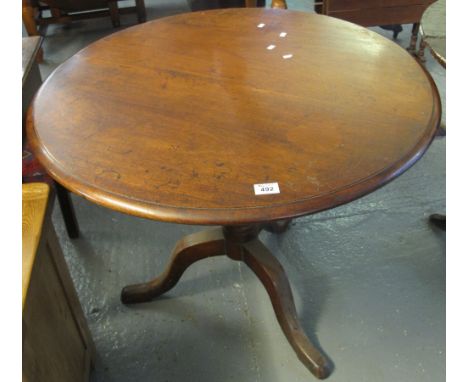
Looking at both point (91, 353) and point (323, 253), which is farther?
point (323, 253)

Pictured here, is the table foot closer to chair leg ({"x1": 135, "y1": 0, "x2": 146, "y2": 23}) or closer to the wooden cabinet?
the wooden cabinet

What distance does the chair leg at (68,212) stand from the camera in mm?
1753

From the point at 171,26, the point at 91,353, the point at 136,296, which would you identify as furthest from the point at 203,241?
the point at 171,26

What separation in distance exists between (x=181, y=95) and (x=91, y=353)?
89 centimetres

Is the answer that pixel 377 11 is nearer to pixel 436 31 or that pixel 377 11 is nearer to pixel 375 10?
pixel 375 10

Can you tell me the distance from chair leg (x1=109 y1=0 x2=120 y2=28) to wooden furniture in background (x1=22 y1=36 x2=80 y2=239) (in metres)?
2.06

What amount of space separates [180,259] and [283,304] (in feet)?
1.26

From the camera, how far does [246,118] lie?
104cm

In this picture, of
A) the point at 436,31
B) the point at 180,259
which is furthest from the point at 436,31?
the point at 180,259

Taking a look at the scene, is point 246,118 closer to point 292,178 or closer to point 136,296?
point 292,178

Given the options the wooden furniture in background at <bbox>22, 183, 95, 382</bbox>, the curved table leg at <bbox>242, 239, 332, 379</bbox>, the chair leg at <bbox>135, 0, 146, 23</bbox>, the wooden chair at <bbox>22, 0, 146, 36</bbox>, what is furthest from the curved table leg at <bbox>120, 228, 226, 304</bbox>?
the chair leg at <bbox>135, 0, 146, 23</bbox>

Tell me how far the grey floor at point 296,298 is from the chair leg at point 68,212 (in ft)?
0.17

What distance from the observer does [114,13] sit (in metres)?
3.70

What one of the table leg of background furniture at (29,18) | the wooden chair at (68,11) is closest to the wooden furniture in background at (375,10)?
the wooden chair at (68,11)
